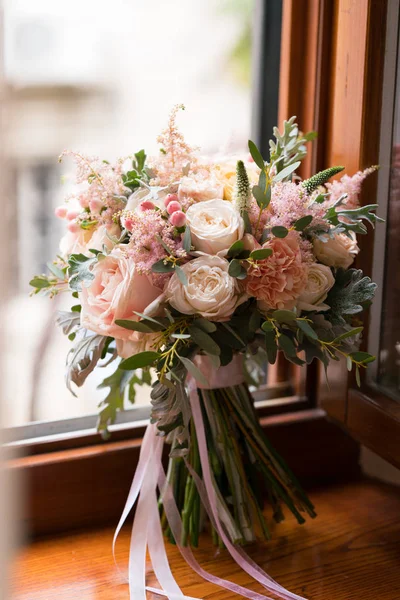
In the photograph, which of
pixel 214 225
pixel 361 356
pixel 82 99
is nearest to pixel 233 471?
pixel 361 356

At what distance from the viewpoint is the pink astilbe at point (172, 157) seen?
93 centimetres

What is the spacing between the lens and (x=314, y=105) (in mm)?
1165

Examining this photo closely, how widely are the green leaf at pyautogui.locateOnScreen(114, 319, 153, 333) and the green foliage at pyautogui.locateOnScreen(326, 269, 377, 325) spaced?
239 millimetres

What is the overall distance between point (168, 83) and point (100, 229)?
390mm

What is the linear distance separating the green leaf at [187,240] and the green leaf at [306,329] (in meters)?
0.16

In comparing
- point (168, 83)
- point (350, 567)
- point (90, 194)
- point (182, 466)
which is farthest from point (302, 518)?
point (168, 83)

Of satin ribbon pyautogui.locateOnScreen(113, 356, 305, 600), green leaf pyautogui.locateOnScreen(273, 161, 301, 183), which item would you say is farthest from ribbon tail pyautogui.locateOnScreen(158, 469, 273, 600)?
green leaf pyautogui.locateOnScreen(273, 161, 301, 183)

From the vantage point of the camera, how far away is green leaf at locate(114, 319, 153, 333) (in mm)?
842

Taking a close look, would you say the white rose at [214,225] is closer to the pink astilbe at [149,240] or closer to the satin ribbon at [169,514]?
the pink astilbe at [149,240]

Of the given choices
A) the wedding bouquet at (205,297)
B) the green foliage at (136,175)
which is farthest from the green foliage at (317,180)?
the green foliage at (136,175)

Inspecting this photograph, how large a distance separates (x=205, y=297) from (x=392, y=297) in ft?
1.14

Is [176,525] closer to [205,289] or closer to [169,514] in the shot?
[169,514]

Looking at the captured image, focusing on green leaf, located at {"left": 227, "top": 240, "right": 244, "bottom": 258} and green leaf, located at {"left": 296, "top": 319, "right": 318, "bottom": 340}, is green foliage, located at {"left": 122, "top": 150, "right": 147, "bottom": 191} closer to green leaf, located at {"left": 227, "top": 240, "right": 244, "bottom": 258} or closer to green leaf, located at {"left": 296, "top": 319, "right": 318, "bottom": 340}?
green leaf, located at {"left": 227, "top": 240, "right": 244, "bottom": 258}

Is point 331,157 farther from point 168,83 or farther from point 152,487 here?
point 152,487
